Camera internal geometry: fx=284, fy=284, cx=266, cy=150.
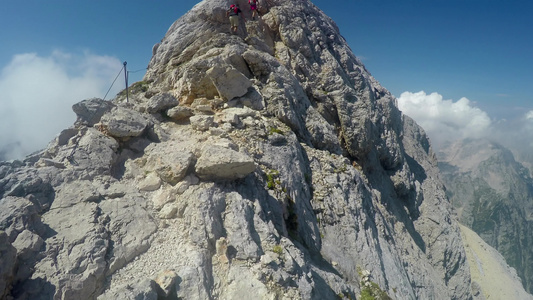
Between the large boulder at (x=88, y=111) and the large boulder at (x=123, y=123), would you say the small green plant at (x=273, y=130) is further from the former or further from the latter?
the large boulder at (x=88, y=111)

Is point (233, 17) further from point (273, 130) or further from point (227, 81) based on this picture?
point (273, 130)

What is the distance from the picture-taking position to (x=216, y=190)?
14961 millimetres

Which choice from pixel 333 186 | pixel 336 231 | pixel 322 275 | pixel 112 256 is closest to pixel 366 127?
pixel 333 186

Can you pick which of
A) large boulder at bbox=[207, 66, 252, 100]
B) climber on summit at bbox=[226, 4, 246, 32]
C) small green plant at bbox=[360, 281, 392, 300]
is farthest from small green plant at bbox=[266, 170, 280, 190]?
climber on summit at bbox=[226, 4, 246, 32]

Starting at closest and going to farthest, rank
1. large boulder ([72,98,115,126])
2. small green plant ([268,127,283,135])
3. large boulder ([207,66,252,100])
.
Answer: large boulder ([72,98,115,126])
small green plant ([268,127,283,135])
large boulder ([207,66,252,100])

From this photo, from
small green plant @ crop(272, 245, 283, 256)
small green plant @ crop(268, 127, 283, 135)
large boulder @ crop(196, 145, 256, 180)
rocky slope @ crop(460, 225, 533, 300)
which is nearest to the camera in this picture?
small green plant @ crop(272, 245, 283, 256)

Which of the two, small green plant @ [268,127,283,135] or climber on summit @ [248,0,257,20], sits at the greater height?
climber on summit @ [248,0,257,20]

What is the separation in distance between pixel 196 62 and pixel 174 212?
1421cm

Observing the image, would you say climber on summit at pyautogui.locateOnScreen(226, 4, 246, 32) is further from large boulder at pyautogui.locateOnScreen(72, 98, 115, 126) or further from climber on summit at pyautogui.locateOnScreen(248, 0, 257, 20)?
large boulder at pyautogui.locateOnScreen(72, 98, 115, 126)

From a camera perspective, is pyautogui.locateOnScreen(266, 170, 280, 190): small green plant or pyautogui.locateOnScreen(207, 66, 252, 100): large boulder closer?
pyautogui.locateOnScreen(266, 170, 280, 190): small green plant

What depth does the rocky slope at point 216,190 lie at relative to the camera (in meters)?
11.5

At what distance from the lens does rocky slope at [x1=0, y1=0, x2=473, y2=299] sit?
1151 cm

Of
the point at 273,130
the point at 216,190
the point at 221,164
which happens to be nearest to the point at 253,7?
the point at 273,130

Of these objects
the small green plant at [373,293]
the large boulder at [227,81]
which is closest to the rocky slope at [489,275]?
the small green plant at [373,293]
